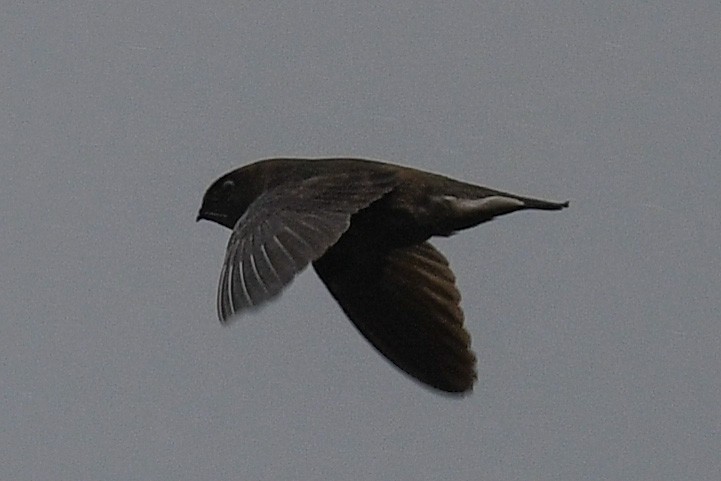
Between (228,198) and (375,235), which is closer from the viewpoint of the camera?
(375,235)

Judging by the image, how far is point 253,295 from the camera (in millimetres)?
9430

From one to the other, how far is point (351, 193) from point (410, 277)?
33.7 inches

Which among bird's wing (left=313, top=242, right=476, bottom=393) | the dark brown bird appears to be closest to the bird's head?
the dark brown bird

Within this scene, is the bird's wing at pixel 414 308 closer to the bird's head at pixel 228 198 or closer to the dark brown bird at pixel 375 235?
the dark brown bird at pixel 375 235

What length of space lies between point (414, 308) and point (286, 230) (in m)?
1.40

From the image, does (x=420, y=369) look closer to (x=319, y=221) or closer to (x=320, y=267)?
(x=320, y=267)

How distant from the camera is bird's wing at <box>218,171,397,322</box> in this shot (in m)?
9.52

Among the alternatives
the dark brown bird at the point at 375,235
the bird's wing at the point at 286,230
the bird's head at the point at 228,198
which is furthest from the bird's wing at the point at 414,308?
the bird's wing at the point at 286,230

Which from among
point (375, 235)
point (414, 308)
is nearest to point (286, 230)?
point (375, 235)

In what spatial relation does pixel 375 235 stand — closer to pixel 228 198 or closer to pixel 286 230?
pixel 228 198

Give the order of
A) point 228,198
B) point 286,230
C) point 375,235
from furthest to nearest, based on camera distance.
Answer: point 228,198, point 375,235, point 286,230

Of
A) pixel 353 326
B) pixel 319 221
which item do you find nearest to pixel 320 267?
pixel 353 326

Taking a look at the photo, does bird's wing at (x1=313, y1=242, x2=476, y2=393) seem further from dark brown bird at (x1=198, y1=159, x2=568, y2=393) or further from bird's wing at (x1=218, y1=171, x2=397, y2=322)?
bird's wing at (x1=218, y1=171, x2=397, y2=322)

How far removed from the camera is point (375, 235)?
1095cm
